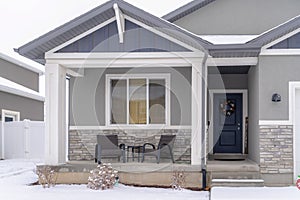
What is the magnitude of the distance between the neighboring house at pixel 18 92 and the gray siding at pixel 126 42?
9.41m

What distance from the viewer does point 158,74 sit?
1350 centimetres

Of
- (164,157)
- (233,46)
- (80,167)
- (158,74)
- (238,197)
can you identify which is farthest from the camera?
(158,74)

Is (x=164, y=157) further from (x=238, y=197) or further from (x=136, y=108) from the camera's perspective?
(x=238, y=197)

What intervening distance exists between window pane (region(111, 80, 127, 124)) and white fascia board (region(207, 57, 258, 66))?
3508 mm

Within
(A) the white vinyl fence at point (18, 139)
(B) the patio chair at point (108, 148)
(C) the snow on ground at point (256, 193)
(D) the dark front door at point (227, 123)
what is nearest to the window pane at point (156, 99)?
(B) the patio chair at point (108, 148)

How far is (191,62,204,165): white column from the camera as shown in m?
10.9

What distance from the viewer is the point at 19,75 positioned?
24.9 m

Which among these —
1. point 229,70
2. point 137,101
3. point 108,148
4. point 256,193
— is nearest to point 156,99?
point 137,101

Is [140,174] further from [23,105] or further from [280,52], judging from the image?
[23,105]

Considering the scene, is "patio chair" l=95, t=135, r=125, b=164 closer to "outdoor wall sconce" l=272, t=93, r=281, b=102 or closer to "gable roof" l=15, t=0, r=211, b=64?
"gable roof" l=15, t=0, r=211, b=64

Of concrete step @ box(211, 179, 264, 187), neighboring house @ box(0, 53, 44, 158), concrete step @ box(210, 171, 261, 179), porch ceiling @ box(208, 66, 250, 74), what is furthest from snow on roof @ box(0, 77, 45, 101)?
concrete step @ box(211, 179, 264, 187)

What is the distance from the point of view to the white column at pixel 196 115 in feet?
35.8

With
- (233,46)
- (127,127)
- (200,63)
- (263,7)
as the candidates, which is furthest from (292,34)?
(127,127)

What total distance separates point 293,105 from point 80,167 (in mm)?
5426
